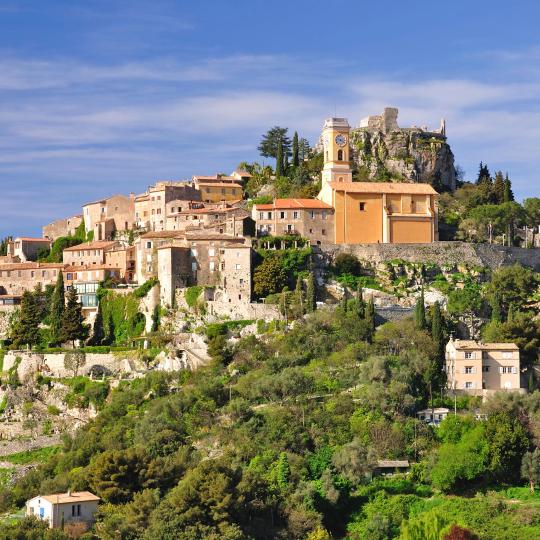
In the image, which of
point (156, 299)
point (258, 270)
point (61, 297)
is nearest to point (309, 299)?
point (258, 270)

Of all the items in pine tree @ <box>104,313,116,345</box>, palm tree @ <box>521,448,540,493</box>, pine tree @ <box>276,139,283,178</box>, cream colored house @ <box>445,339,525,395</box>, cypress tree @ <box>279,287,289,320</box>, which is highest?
pine tree @ <box>276,139,283,178</box>

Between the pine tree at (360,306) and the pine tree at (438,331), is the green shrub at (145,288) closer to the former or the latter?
the pine tree at (360,306)

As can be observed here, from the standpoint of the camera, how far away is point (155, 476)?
194ft

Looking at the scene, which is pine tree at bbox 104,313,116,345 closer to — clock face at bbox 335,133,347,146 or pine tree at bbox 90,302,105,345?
pine tree at bbox 90,302,105,345

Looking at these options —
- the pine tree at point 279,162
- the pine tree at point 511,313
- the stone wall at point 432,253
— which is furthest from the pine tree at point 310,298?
the pine tree at point 279,162

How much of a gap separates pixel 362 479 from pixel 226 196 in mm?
35845

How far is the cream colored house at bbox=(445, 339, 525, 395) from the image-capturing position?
224 feet

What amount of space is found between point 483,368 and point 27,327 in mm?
27313

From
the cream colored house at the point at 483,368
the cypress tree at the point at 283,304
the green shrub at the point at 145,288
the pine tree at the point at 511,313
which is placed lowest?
the cream colored house at the point at 483,368

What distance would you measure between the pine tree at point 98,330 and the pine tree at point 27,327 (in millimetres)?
3276

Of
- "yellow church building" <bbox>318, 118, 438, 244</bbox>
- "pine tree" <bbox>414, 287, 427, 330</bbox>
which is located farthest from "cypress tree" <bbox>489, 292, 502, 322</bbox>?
"yellow church building" <bbox>318, 118, 438, 244</bbox>

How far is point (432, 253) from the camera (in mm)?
81625

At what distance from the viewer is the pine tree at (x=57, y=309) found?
79688 millimetres

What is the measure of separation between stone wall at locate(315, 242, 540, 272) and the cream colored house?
13.0 m
